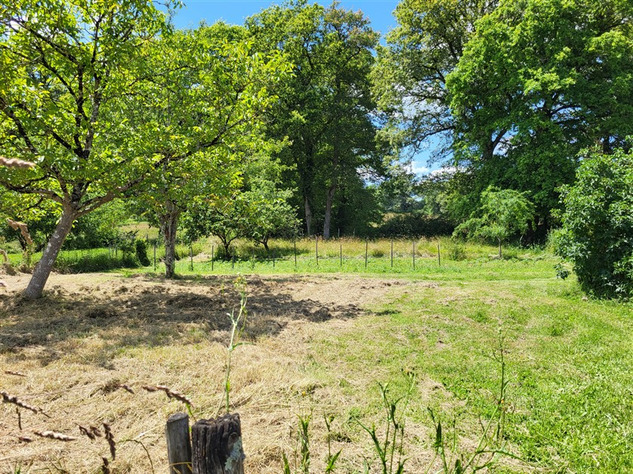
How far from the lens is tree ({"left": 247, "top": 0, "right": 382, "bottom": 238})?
27.0 meters

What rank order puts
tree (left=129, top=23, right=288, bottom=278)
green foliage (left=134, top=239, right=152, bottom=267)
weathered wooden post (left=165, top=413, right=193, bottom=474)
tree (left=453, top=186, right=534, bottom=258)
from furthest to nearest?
green foliage (left=134, top=239, right=152, bottom=267) → tree (left=453, top=186, right=534, bottom=258) → tree (left=129, top=23, right=288, bottom=278) → weathered wooden post (left=165, top=413, right=193, bottom=474)

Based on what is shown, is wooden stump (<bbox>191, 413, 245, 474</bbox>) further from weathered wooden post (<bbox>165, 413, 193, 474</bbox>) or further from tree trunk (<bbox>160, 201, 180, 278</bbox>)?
tree trunk (<bbox>160, 201, 180, 278</bbox>)

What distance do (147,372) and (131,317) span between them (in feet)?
8.39

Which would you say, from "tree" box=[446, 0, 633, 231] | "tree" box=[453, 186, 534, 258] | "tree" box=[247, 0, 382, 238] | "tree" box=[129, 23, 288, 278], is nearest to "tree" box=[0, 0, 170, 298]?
"tree" box=[129, 23, 288, 278]

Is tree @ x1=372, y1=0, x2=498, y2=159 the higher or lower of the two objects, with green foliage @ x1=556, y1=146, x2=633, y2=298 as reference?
higher

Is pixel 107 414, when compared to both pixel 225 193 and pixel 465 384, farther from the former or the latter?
pixel 225 193

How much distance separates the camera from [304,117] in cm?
2677

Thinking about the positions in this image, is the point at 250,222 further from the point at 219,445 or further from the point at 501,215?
the point at 219,445

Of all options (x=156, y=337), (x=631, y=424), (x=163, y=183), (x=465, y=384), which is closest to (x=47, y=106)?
(x=163, y=183)

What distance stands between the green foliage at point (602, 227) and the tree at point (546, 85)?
1114cm

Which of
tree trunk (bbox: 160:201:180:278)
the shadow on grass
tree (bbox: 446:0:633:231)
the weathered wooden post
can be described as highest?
tree (bbox: 446:0:633:231)

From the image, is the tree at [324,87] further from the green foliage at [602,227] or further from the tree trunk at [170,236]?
the green foliage at [602,227]

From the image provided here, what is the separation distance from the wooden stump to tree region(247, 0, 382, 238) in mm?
25700

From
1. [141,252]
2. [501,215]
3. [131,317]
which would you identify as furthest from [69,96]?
[501,215]
